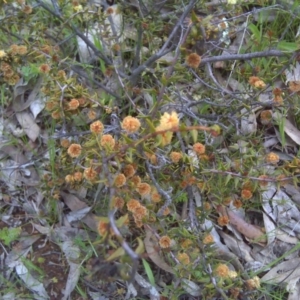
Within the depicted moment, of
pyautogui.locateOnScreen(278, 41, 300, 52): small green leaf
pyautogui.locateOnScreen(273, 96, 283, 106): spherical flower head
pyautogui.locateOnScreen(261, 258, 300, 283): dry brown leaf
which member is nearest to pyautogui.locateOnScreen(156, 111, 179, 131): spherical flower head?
pyautogui.locateOnScreen(273, 96, 283, 106): spherical flower head

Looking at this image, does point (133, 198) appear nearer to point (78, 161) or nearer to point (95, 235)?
point (78, 161)

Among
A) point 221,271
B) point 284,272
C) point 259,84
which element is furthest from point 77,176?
point 284,272

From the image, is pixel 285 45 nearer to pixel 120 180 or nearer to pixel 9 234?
pixel 120 180

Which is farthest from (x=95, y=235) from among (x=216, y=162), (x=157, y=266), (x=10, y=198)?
(x=216, y=162)

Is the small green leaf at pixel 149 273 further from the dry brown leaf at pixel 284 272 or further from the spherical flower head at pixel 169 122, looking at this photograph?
the spherical flower head at pixel 169 122

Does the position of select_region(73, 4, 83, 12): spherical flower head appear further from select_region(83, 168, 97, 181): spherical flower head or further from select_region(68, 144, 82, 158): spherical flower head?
select_region(83, 168, 97, 181): spherical flower head

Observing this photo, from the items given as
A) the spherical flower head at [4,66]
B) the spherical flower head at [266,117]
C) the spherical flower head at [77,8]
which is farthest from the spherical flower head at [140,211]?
the spherical flower head at [77,8]
